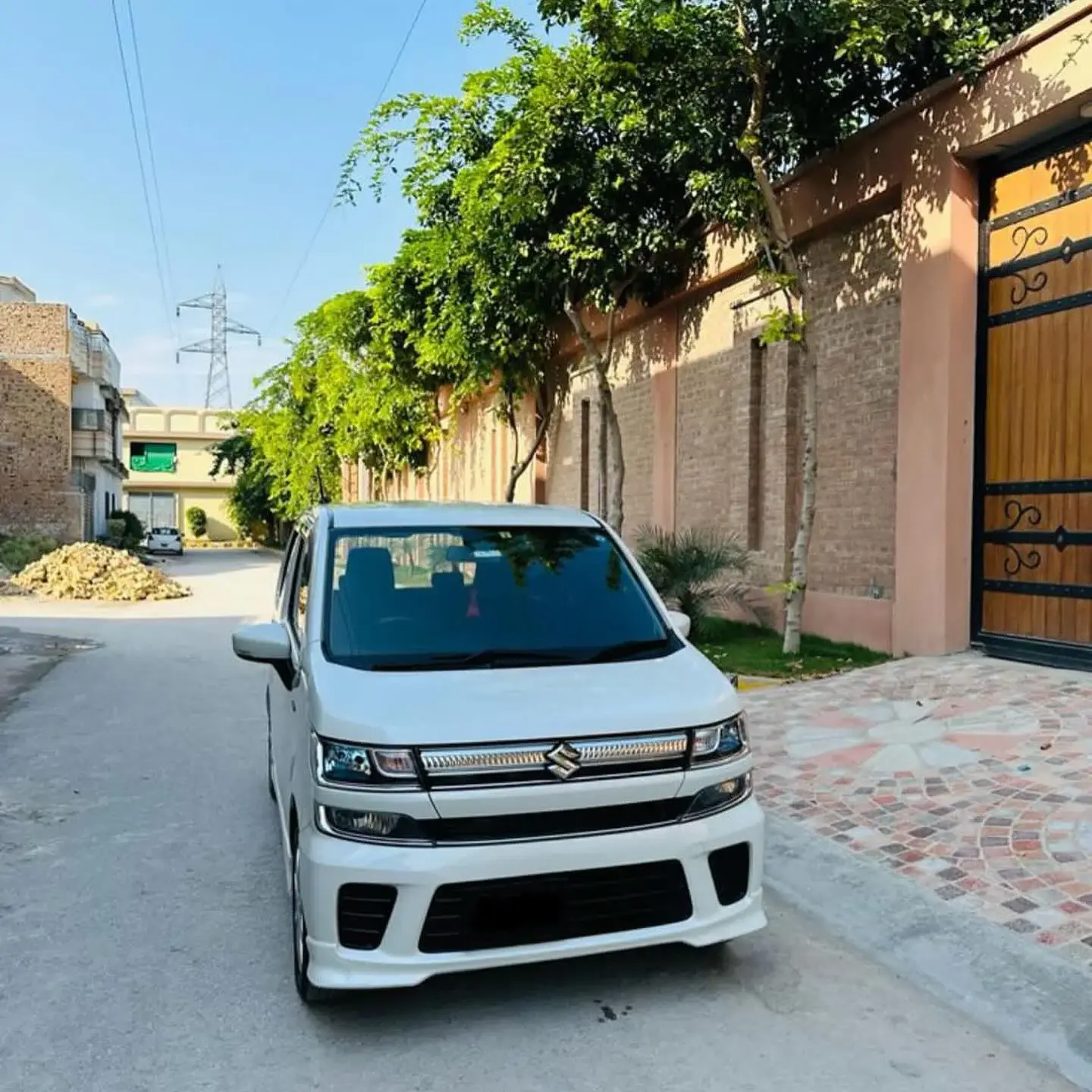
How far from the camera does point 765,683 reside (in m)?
9.02

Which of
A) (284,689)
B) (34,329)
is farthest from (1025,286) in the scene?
(34,329)

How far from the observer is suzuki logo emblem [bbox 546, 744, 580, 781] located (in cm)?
338

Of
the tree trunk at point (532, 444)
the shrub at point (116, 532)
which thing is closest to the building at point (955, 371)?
the tree trunk at point (532, 444)

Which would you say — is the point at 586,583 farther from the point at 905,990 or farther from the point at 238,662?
the point at 238,662

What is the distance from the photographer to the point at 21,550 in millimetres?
29547

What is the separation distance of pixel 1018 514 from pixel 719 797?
20.1ft

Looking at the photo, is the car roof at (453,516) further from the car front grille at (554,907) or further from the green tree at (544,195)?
the green tree at (544,195)

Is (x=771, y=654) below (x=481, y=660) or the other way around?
below

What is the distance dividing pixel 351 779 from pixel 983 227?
26.7ft

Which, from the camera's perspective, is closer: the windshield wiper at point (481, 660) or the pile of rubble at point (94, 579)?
the windshield wiper at point (481, 660)

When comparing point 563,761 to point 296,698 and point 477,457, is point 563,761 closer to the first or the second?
point 296,698

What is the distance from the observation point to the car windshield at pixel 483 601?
4.04 m

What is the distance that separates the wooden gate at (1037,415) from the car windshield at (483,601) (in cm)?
503

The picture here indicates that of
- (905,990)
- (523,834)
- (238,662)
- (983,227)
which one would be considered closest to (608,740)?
(523,834)
